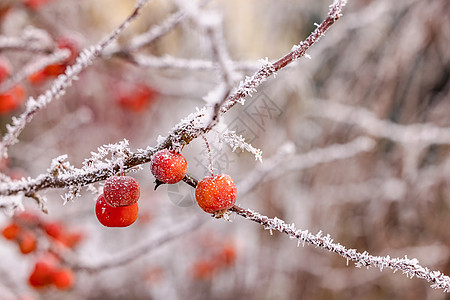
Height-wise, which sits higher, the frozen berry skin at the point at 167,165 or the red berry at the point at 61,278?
the red berry at the point at 61,278

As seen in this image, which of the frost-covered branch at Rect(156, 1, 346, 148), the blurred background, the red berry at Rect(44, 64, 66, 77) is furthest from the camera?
the blurred background

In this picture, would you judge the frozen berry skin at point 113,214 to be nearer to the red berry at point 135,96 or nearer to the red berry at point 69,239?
the red berry at point 69,239

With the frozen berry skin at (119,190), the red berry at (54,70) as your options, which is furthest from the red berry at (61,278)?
the frozen berry skin at (119,190)

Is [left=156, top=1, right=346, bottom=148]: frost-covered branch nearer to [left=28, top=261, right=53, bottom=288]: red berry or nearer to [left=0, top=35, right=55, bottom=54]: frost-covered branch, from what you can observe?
[left=0, top=35, right=55, bottom=54]: frost-covered branch

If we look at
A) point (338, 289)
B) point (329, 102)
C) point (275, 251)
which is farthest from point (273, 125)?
point (338, 289)

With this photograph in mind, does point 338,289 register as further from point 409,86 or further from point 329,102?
point 409,86

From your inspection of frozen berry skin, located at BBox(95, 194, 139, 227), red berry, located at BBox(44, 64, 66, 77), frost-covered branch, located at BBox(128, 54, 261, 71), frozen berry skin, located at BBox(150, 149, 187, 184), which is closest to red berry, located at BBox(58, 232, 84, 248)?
red berry, located at BBox(44, 64, 66, 77)
